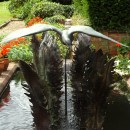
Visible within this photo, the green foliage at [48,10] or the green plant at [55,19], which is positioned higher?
the green foliage at [48,10]

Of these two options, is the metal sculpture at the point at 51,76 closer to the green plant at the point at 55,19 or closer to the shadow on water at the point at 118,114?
the shadow on water at the point at 118,114

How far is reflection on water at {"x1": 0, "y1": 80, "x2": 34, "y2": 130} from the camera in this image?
6414 mm

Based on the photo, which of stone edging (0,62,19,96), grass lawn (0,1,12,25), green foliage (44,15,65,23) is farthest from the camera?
grass lawn (0,1,12,25)

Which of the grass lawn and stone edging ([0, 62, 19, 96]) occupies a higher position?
the grass lawn

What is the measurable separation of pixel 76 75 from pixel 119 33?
481cm

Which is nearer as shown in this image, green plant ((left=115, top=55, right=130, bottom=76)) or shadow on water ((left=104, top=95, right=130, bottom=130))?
shadow on water ((left=104, top=95, right=130, bottom=130))

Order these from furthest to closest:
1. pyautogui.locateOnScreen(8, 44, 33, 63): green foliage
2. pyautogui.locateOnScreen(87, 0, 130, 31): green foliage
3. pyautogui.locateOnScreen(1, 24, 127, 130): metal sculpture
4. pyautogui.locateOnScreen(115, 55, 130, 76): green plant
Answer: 1. pyautogui.locateOnScreen(87, 0, 130, 31): green foliage
2. pyautogui.locateOnScreen(8, 44, 33, 63): green foliage
3. pyautogui.locateOnScreen(115, 55, 130, 76): green plant
4. pyautogui.locateOnScreen(1, 24, 127, 130): metal sculpture

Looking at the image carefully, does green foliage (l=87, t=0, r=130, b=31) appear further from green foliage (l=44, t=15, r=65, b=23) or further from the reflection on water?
the reflection on water

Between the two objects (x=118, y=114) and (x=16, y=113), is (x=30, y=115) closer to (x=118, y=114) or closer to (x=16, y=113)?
(x=16, y=113)

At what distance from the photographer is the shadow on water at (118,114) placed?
6401 millimetres

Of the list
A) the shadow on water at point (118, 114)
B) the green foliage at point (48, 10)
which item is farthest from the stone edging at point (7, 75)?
the green foliage at point (48, 10)

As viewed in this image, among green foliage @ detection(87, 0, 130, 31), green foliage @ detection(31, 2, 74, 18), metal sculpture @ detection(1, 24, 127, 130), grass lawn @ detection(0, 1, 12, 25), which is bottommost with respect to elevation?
metal sculpture @ detection(1, 24, 127, 130)

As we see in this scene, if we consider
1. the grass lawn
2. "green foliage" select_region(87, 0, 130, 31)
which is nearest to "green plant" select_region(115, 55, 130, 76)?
"green foliage" select_region(87, 0, 130, 31)

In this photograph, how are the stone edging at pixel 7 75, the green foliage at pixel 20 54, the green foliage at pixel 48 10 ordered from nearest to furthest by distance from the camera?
the stone edging at pixel 7 75 < the green foliage at pixel 20 54 < the green foliage at pixel 48 10
